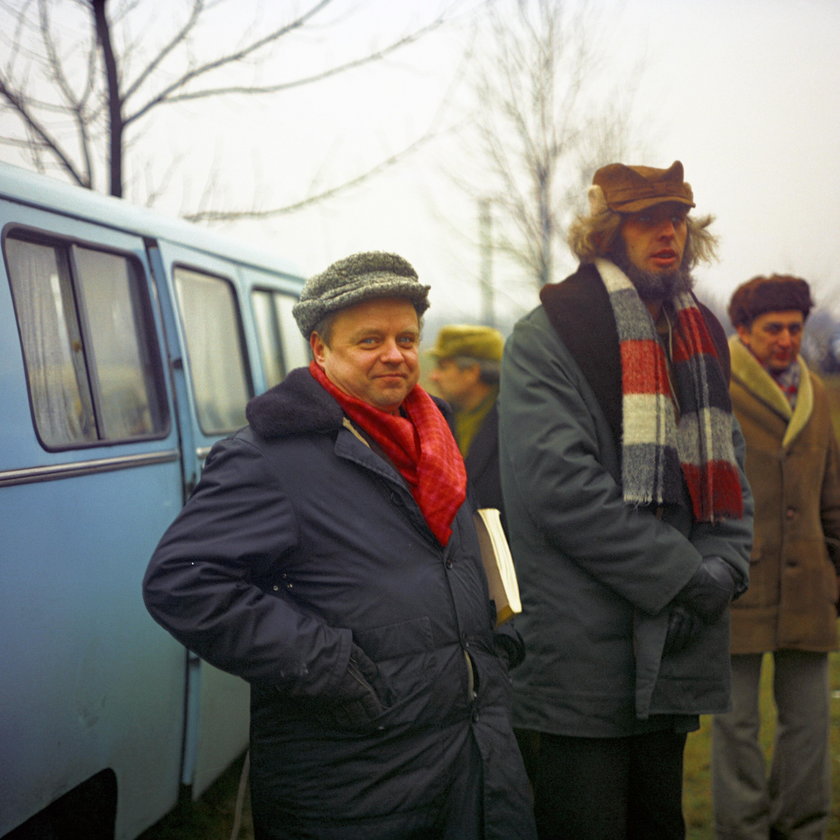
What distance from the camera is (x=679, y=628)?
2504mm

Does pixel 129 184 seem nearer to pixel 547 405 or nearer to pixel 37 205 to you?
pixel 37 205

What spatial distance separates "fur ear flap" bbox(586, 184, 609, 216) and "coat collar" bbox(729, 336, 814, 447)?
1.08 m

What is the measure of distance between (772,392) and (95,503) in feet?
8.16

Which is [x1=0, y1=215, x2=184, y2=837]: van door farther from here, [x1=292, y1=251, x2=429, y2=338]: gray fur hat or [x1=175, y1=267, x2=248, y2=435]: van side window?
[x1=292, y1=251, x2=429, y2=338]: gray fur hat

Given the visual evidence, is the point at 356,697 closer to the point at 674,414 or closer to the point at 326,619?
the point at 326,619

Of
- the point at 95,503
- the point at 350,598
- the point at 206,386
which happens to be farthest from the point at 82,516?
the point at 206,386

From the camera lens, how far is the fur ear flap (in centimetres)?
274

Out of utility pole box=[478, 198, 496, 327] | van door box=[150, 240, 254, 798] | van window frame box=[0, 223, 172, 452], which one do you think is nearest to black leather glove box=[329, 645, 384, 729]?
van window frame box=[0, 223, 172, 452]

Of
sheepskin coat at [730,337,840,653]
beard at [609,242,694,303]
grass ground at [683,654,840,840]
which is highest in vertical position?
beard at [609,242,694,303]

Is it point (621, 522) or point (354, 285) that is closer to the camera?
point (354, 285)

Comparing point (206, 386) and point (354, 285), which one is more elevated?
point (354, 285)

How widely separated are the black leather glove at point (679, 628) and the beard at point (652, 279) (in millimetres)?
893

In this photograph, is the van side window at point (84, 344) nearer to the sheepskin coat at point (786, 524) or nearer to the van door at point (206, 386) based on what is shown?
the van door at point (206, 386)

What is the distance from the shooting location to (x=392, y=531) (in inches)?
79.5
